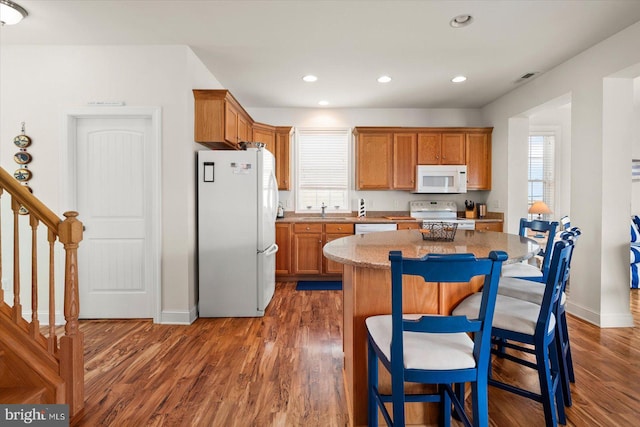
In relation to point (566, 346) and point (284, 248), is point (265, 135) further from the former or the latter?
point (566, 346)

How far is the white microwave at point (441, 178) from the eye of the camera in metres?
4.92

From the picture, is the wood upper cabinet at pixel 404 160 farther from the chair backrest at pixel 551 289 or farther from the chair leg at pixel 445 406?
the chair leg at pixel 445 406

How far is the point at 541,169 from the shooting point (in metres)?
5.43

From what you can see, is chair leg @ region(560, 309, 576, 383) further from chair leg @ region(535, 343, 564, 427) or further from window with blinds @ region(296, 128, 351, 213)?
window with blinds @ region(296, 128, 351, 213)

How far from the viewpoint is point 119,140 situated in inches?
125

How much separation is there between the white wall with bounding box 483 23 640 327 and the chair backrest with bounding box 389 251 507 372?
2.76 m

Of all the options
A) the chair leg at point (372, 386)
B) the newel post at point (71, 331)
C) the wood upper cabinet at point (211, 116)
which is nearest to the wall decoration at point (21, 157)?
the wood upper cabinet at point (211, 116)

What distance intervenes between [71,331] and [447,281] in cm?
202

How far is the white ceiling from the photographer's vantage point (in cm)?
248

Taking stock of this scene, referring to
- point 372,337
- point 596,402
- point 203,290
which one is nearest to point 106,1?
point 203,290

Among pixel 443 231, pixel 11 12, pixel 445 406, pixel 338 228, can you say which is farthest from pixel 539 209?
pixel 11 12

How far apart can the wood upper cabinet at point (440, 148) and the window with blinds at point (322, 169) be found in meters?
1.17

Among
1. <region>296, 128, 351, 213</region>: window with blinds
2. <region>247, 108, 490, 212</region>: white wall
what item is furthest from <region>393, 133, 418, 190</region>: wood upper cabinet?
<region>296, 128, 351, 213</region>: window with blinds

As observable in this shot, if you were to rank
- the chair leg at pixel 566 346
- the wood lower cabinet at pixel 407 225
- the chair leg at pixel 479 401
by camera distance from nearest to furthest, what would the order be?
the chair leg at pixel 479 401
the chair leg at pixel 566 346
the wood lower cabinet at pixel 407 225
